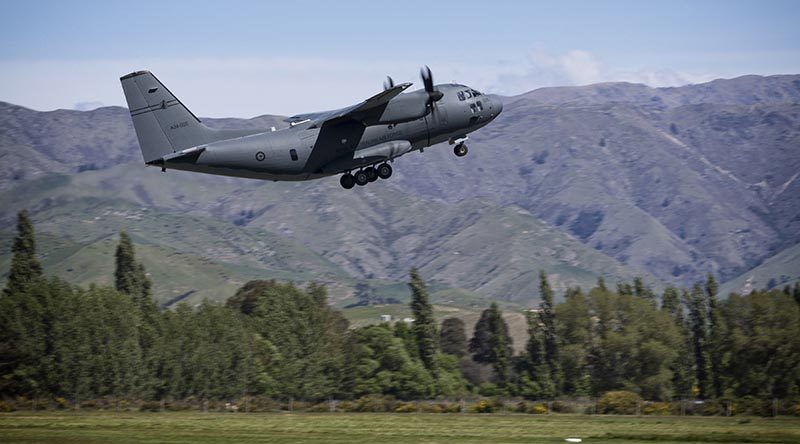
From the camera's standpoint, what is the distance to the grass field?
5878cm

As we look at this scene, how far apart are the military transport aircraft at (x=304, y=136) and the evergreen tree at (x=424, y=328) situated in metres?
79.1

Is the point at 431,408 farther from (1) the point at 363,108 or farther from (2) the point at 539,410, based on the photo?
(1) the point at 363,108

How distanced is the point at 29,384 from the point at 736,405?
2737 inches

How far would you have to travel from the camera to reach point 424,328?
500 ft

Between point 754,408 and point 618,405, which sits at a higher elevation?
point 618,405

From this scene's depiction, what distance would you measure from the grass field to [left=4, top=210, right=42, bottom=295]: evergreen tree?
2393 inches

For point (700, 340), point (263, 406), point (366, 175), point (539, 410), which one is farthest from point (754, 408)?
point (700, 340)

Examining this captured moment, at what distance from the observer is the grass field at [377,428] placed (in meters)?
58.8

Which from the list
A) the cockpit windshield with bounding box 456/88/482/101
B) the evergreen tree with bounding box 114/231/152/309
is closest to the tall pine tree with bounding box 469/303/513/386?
the evergreen tree with bounding box 114/231/152/309

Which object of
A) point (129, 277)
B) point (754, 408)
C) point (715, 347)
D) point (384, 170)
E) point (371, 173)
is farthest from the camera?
point (129, 277)

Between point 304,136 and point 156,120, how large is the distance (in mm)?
8983

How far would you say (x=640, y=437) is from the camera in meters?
60.8

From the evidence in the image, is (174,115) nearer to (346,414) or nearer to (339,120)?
(339,120)

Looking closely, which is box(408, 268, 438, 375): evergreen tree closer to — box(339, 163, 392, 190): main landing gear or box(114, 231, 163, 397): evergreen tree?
box(114, 231, 163, 397): evergreen tree
